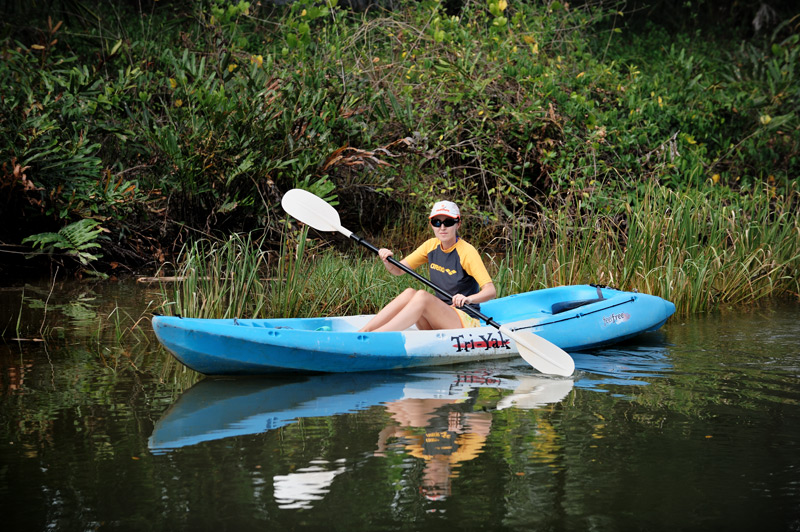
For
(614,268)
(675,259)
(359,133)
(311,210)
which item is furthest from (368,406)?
(359,133)

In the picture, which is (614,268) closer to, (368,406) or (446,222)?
(446,222)

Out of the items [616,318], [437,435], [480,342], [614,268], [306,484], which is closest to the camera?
[306,484]

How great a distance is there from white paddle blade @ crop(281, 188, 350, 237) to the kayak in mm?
830

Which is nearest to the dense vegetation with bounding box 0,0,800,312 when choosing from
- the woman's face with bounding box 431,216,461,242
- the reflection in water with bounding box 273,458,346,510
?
the woman's face with bounding box 431,216,461,242

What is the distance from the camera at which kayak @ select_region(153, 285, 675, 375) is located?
17.2ft

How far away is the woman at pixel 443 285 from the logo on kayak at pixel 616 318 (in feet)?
3.18

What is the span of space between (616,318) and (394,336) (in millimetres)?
1737

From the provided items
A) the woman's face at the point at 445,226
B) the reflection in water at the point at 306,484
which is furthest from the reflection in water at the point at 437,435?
the woman's face at the point at 445,226

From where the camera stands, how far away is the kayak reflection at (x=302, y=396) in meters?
4.40

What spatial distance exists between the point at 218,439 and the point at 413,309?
1931 millimetres

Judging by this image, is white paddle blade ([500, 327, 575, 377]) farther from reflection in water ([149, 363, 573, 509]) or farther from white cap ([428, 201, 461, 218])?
white cap ([428, 201, 461, 218])

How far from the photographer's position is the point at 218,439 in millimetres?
4199

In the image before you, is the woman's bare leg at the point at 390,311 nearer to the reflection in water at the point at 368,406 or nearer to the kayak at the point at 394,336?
the kayak at the point at 394,336

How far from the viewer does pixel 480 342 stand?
5.96 m
